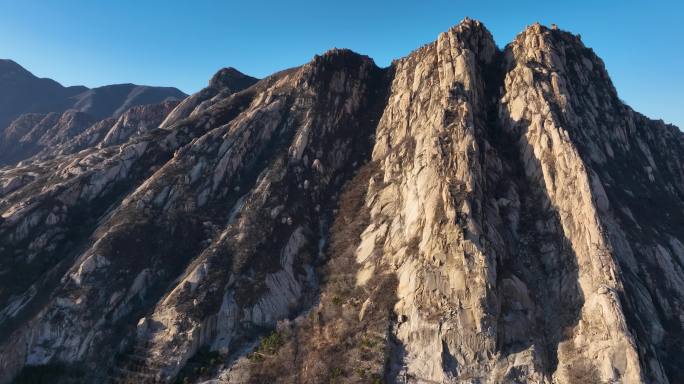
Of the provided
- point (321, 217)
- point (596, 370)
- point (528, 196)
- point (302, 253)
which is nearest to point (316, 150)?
point (321, 217)

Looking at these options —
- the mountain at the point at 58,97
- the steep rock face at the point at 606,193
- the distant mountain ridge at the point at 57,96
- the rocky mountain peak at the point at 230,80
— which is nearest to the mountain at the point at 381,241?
the steep rock face at the point at 606,193

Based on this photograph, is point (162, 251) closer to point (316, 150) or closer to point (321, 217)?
point (321, 217)

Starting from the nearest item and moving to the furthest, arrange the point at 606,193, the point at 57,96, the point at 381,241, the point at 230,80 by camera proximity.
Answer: the point at 606,193, the point at 381,241, the point at 230,80, the point at 57,96

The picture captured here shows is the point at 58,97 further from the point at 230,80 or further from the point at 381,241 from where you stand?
A: the point at 381,241

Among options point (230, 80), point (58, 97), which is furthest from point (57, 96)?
point (230, 80)

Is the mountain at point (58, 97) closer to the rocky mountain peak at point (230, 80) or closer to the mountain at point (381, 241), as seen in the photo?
the rocky mountain peak at point (230, 80)

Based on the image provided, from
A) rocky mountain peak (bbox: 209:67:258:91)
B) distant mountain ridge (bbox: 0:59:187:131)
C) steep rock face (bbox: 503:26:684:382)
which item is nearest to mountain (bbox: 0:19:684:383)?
steep rock face (bbox: 503:26:684:382)

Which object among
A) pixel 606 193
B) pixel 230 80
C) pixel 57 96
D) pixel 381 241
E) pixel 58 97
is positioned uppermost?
pixel 57 96
